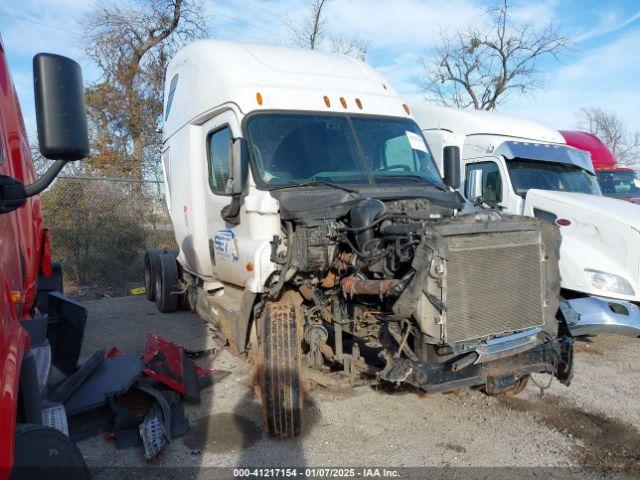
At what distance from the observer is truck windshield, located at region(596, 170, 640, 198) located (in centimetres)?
1230

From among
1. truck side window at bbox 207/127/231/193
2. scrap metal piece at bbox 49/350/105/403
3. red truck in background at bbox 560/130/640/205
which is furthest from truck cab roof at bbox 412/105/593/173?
scrap metal piece at bbox 49/350/105/403

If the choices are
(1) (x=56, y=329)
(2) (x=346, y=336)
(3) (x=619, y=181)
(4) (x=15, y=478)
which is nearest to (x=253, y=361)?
(2) (x=346, y=336)

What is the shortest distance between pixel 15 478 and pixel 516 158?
707cm

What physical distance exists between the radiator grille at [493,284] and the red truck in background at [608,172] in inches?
331

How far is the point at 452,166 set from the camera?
18.2 ft

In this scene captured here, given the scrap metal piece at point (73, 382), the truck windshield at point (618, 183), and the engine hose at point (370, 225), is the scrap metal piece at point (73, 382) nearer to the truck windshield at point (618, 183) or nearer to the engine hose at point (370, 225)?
the engine hose at point (370, 225)

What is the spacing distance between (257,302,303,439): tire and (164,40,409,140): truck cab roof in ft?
6.66

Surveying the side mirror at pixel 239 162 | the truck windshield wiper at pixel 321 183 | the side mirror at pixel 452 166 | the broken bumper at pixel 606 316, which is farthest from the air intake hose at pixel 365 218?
the broken bumper at pixel 606 316

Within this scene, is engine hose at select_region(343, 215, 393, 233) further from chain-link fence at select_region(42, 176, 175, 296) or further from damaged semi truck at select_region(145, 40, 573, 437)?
chain-link fence at select_region(42, 176, 175, 296)

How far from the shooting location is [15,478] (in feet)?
6.96

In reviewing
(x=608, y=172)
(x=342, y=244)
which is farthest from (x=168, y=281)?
(x=608, y=172)

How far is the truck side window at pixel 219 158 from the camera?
5.12 metres

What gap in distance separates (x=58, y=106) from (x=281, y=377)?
2672 millimetres

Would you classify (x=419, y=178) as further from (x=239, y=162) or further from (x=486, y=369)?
(x=486, y=369)
